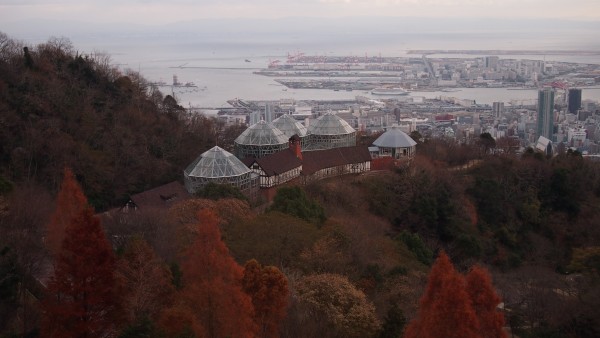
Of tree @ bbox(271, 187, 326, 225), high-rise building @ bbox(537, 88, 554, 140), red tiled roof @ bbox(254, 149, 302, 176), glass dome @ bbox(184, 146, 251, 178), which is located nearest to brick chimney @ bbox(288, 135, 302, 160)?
red tiled roof @ bbox(254, 149, 302, 176)

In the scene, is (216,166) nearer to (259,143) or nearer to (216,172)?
(216,172)

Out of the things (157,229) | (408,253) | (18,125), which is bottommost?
(408,253)

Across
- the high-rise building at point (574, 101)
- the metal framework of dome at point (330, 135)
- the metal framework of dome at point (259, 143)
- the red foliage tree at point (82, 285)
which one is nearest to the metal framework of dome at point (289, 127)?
the metal framework of dome at point (330, 135)

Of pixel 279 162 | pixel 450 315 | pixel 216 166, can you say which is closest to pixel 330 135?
pixel 279 162

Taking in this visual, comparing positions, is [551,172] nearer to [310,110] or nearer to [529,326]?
[529,326]

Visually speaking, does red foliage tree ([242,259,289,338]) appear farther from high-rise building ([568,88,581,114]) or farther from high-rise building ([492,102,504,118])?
high-rise building ([568,88,581,114])

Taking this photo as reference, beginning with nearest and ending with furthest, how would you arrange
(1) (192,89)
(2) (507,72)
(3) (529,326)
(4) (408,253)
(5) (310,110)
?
(3) (529,326)
(4) (408,253)
(5) (310,110)
(1) (192,89)
(2) (507,72)

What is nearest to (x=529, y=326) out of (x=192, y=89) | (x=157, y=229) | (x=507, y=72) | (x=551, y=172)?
(x=157, y=229)
